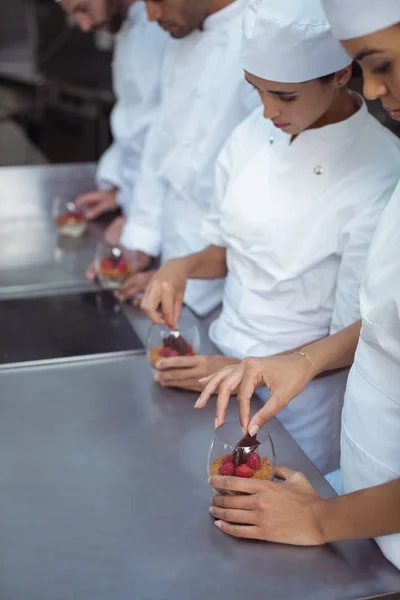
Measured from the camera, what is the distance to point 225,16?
6.46 ft

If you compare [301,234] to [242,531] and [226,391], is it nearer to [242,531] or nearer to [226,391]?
[226,391]

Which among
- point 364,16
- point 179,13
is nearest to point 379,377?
point 364,16

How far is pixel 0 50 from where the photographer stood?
6047 millimetres

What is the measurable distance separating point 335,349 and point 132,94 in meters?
1.56

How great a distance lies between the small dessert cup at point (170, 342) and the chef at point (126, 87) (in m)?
1.01

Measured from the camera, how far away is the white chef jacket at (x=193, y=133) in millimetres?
1962

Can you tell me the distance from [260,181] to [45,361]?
1.86ft

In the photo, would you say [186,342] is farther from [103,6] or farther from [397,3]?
[103,6]

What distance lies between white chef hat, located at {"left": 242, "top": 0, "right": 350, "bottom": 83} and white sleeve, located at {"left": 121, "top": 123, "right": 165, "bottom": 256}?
3.04 ft

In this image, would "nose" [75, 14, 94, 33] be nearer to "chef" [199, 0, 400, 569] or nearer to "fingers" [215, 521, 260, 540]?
"chef" [199, 0, 400, 569]

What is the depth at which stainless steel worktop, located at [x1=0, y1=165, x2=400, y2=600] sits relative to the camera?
1.04 meters

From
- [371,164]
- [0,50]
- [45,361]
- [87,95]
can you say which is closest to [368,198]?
[371,164]

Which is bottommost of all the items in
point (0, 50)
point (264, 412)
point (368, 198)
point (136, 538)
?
point (0, 50)

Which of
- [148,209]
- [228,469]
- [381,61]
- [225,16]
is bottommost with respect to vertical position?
[148,209]
